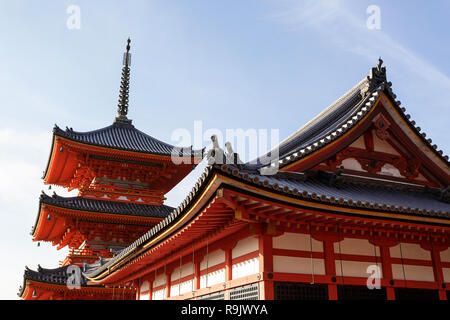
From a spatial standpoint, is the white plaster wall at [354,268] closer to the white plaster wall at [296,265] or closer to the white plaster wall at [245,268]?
the white plaster wall at [296,265]

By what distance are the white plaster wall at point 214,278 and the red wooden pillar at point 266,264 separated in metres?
2.03

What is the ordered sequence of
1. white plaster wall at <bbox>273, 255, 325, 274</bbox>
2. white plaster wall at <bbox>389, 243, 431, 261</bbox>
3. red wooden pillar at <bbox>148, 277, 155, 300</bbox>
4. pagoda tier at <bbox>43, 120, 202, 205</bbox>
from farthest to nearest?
pagoda tier at <bbox>43, 120, 202, 205</bbox>, red wooden pillar at <bbox>148, 277, 155, 300</bbox>, white plaster wall at <bbox>389, 243, 431, 261</bbox>, white plaster wall at <bbox>273, 255, 325, 274</bbox>

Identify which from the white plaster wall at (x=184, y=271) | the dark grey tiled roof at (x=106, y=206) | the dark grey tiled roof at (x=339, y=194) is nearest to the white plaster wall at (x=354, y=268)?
the dark grey tiled roof at (x=339, y=194)

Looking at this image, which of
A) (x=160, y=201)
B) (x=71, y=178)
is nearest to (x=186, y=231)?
(x=160, y=201)

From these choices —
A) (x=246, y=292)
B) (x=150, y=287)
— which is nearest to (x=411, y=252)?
(x=246, y=292)

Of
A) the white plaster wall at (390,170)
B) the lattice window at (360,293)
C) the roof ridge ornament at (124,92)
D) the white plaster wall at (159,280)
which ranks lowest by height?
the lattice window at (360,293)

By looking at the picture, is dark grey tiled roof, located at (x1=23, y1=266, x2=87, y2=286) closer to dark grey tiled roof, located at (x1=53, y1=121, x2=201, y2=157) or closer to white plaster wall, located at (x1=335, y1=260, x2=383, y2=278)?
dark grey tiled roof, located at (x1=53, y1=121, x2=201, y2=157)

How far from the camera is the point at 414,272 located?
Answer: 468 inches

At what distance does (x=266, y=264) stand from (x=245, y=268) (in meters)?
0.92

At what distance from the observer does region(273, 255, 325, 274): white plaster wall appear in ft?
34.0

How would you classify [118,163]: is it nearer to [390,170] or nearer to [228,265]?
[228,265]

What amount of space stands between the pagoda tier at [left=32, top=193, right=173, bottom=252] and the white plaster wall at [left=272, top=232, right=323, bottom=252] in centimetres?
1562

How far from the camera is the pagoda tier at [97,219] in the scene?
80.9 ft

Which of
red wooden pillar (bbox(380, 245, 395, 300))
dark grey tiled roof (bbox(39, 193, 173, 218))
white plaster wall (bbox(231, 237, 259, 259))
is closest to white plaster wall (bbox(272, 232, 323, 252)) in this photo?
white plaster wall (bbox(231, 237, 259, 259))
